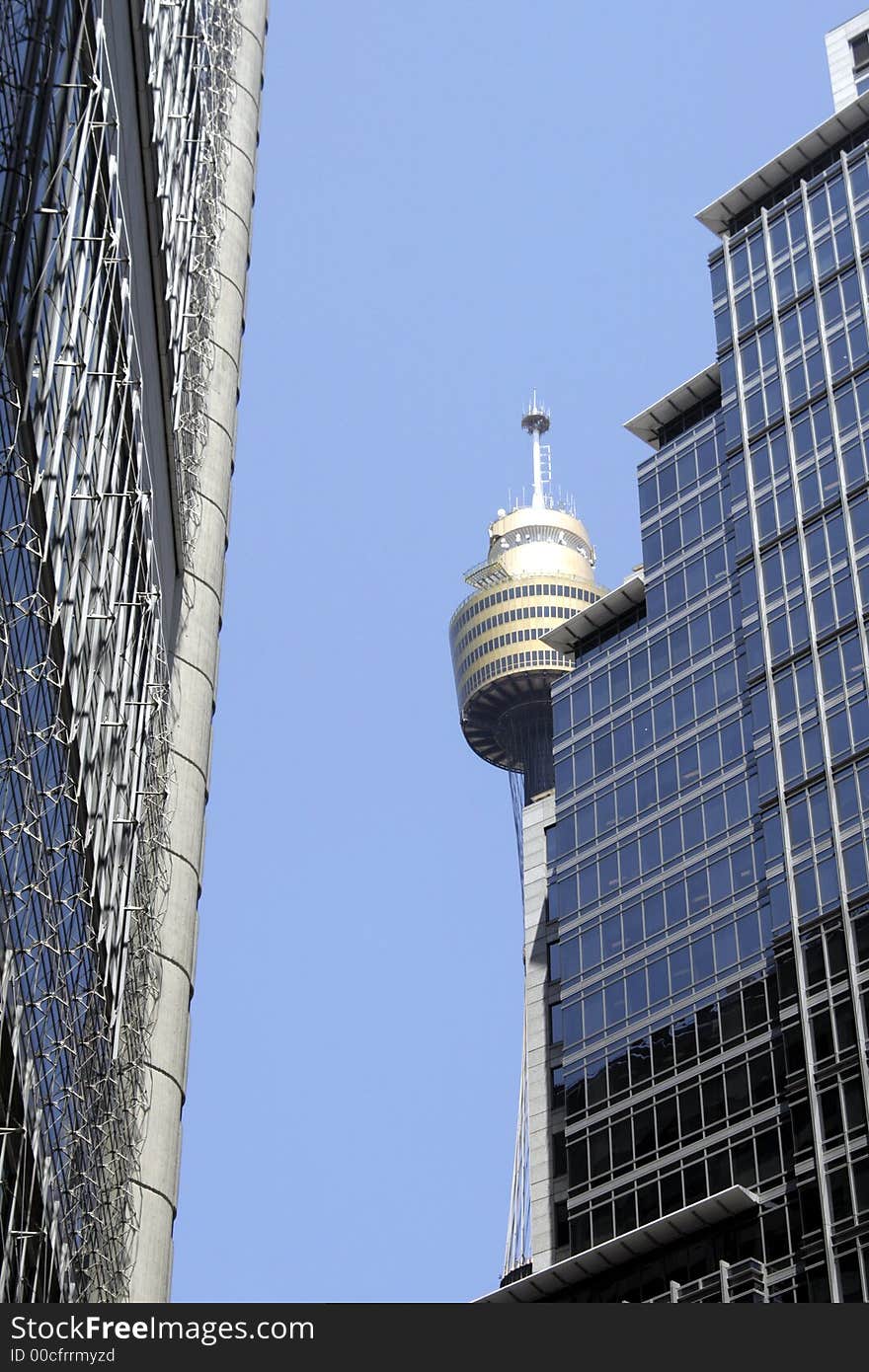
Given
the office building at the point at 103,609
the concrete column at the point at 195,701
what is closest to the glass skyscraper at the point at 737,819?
the concrete column at the point at 195,701

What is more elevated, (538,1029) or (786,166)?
(786,166)

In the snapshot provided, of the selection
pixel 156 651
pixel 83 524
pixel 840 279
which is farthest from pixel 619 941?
pixel 83 524

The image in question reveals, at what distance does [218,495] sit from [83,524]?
72.1 ft

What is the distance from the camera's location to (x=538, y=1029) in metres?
97.8

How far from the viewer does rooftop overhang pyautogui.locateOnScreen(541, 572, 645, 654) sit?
96050 mm

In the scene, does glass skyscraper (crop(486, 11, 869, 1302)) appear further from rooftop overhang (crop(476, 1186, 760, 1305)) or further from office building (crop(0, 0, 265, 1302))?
office building (crop(0, 0, 265, 1302))

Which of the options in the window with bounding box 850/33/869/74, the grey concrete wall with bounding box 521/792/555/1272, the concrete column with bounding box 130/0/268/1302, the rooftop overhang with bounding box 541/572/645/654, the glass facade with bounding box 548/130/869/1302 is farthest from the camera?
the window with bounding box 850/33/869/74

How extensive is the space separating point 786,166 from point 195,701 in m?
47.1

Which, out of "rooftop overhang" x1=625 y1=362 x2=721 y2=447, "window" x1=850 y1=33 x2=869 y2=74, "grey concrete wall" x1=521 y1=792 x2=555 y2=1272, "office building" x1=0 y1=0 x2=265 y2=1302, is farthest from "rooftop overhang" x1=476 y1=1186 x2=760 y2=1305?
"window" x1=850 y1=33 x2=869 y2=74

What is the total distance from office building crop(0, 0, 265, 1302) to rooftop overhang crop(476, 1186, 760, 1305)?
24404mm

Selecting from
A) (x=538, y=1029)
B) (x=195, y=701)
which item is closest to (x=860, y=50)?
(x=538, y=1029)

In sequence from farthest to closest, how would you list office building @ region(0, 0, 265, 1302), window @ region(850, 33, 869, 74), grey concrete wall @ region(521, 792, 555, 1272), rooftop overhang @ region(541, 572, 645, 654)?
window @ region(850, 33, 869, 74) < rooftop overhang @ region(541, 572, 645, 654) < grey concrete wall @ region(521, 792, 555, 1272) < office building @ region(0, 0, 265, 1302)

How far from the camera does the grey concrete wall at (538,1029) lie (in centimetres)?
8850

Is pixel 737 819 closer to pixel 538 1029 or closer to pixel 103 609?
pixel 538 1029
